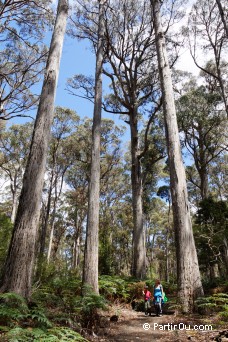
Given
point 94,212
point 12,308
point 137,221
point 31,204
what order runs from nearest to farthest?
1. point 12,308
2. point 31,204
3. point 94,212
4. point 137,221

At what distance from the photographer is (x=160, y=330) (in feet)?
18.2

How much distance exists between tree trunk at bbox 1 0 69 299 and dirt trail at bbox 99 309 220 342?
177 cm

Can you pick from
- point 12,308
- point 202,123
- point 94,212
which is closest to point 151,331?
point 12,308

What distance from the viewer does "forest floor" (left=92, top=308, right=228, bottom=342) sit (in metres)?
4.26

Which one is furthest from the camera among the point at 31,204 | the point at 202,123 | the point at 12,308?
the point at 202,123

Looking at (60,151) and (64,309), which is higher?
(60,151)

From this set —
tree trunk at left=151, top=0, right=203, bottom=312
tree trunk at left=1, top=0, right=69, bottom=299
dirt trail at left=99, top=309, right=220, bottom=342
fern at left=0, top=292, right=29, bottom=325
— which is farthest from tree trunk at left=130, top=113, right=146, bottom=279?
fern at left=0, top=292, right=29, bottom=325

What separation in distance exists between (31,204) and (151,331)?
136 inches

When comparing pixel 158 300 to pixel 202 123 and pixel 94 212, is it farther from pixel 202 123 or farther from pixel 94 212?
pixel 202 123

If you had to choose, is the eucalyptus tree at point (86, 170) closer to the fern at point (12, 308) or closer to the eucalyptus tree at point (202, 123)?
the eucalyptus tree at point (202, 123)

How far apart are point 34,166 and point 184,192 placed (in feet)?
11.4

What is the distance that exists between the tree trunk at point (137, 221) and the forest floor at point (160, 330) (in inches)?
175

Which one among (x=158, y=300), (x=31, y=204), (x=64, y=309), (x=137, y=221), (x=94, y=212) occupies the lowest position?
(x=64, y=309)

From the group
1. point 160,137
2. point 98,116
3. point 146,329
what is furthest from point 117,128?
point 146,329
